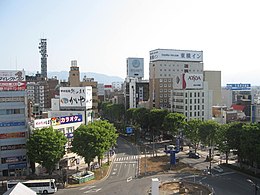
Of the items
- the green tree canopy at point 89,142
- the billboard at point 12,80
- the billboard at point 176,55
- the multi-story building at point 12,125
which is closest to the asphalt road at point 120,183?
the green tree canopy at point 89,142

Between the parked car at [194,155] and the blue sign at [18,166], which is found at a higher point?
the blue sign at [18,166]

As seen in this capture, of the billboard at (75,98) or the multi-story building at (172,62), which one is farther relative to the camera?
the multi-story building at (172,62)

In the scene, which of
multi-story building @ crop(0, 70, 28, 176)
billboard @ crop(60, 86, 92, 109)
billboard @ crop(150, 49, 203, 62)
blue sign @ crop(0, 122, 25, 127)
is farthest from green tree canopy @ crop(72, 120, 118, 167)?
billboard @ crop(150, 49, 203, 62)

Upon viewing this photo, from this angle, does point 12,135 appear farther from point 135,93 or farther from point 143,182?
Answer: point 135,93

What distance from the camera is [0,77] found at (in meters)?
52.5

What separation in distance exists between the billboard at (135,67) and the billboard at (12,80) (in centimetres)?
12640

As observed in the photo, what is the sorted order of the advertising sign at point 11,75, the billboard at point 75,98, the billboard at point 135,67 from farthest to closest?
the billboard at point 135,67 < the billboard at point 75,98 < the advertising sign at point 11,75

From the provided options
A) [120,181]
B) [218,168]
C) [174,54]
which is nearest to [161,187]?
[120,181]

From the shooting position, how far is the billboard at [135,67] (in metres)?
180

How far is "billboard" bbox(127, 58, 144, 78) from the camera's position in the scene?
179750 mm

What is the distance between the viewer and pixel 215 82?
134m

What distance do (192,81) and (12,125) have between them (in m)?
58.5

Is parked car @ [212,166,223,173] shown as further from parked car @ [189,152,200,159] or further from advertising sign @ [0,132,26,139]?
advertising sign @ [0,132,26,139]

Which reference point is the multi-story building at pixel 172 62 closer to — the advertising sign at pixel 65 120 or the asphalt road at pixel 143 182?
the advertising sign at pixel 65 120
